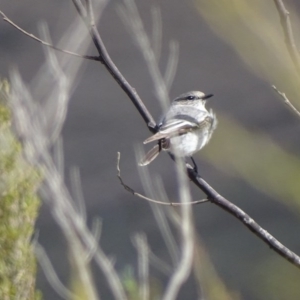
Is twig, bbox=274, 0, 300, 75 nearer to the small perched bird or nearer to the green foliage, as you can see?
the green foliage

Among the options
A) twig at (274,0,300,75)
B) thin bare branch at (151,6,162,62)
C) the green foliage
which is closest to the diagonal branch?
the green foliage

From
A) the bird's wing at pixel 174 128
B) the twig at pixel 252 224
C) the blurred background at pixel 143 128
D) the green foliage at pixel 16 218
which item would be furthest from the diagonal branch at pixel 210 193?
the blurred background at pixel 143 128

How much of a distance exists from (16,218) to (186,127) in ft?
7.36

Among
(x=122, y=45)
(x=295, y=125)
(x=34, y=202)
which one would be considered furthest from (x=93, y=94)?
(x=34, y=202)

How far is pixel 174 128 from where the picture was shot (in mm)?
4691

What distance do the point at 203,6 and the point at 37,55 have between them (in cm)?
541

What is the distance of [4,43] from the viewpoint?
7195mm

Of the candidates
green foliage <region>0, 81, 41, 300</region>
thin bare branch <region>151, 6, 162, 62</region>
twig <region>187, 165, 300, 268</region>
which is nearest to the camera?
twig <region>187, 165, 300, 268</region>

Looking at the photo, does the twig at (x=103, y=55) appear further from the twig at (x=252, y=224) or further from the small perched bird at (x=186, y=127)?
the small perched bird at (x=186, y=127)

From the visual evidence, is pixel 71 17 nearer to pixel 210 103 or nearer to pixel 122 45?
pixel 122 45

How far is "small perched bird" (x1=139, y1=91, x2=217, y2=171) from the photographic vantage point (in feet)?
15.1

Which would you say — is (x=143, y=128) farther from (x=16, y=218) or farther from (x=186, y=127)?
(x=16, y=218)

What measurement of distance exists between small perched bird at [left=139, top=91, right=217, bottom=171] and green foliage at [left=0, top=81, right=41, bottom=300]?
140cm

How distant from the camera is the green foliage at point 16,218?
3014 mm
